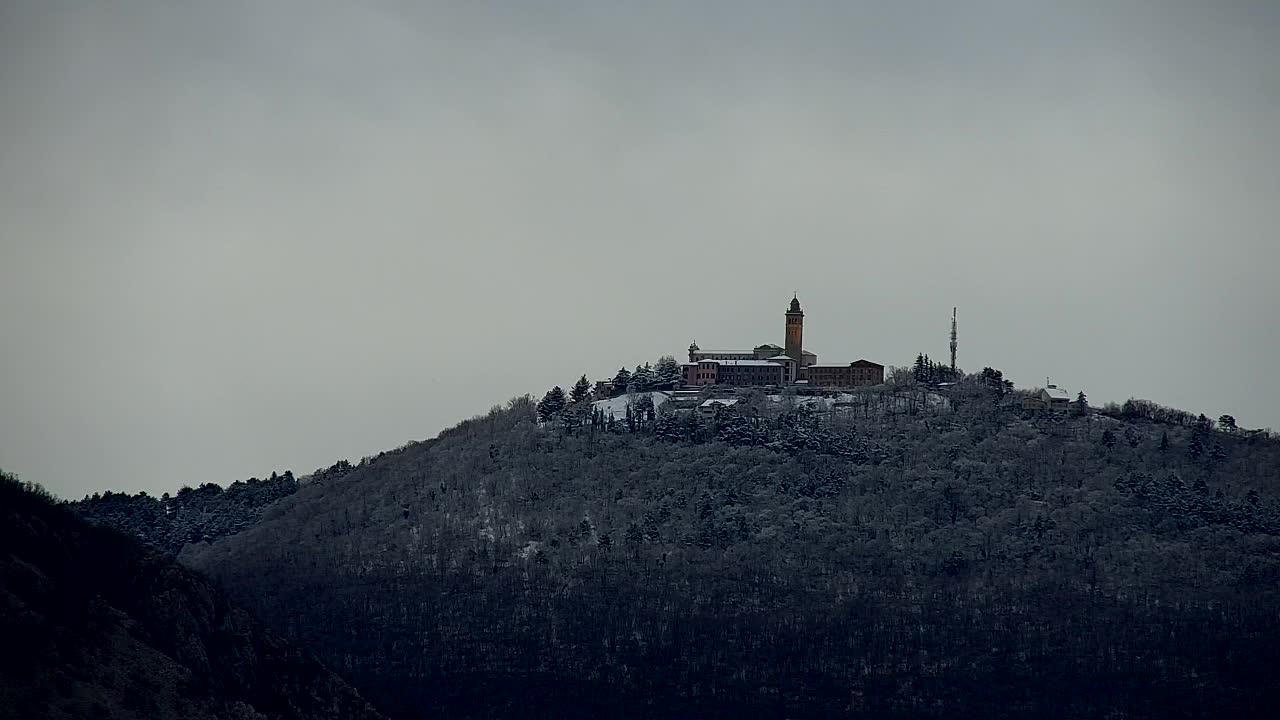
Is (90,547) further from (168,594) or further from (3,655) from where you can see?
(3,655)

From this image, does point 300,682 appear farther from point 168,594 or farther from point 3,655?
point 3,655

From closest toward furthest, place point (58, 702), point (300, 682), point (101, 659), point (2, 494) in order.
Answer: point (58, 702) < point (101, 659) < point (2, 494) < point (300, 682)

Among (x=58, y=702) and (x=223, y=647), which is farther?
(x=223, y=647)

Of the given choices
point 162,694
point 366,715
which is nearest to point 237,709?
point 162,694

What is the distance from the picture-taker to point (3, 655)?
5846 inches

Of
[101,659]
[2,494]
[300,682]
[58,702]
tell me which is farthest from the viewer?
[300,682]

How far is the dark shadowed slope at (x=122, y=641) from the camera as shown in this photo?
151000 mm

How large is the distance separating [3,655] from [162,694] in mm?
14511

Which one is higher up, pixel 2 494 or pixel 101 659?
pixel 2 494

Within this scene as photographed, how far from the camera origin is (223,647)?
589 feet

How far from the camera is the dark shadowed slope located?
495 feet

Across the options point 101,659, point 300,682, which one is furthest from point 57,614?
point 300,682

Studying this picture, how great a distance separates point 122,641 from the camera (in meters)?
163

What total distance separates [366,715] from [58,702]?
42187 mm
